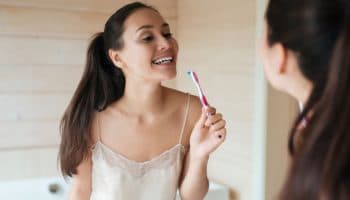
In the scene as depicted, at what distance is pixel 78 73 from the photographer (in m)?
2.09

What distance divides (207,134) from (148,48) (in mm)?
254

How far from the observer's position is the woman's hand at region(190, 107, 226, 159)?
108 cm

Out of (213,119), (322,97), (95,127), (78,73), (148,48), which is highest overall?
(322,97)

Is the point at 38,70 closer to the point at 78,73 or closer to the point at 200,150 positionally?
the point at 78,73

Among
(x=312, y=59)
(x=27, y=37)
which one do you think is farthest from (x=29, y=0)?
(x=312, y=59)

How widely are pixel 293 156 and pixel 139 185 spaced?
661 millimetres

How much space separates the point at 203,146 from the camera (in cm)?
114

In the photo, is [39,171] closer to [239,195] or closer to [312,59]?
[239,195]

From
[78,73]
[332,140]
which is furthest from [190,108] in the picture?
[78,73]

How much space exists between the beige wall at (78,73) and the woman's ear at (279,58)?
1.04 m

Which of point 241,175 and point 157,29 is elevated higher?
point 157,29

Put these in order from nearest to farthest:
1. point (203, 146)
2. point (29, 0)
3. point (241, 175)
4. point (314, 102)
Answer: point (314, 102), point (203, 146), point (241, 175), point (29, 0)

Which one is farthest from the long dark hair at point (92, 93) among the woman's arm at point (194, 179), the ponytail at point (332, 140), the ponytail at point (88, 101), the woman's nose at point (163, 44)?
the ponytail at point (332, 140)

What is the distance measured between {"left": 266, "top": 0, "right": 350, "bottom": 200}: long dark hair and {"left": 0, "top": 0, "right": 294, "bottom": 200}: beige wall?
3.57ft
